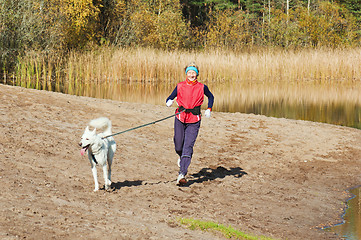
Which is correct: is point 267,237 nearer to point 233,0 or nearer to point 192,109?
point 192,109

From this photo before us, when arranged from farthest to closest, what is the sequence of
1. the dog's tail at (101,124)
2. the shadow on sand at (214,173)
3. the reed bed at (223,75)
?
the reed bed at (223,75)
the shadow on sand at (214,173)
the dog's tail at (101,124)

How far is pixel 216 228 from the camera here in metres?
6.78

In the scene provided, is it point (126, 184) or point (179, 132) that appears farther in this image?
point (179, 132)

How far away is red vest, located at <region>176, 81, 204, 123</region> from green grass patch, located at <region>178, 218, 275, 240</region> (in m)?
2.20

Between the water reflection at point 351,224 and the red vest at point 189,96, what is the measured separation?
9.37 ft

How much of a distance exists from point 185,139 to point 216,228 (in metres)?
2.32

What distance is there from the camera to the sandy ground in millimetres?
6523

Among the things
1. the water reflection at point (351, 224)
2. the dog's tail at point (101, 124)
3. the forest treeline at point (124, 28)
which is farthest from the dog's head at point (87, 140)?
the forest treeline at point (124, 28)

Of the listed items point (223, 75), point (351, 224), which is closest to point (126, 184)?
point (351, 224)

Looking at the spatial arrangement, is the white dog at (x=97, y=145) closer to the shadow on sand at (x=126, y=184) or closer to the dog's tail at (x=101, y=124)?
the dog's tail at (x=101, y=124)

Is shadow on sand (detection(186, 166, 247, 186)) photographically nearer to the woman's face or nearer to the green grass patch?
the woman's face

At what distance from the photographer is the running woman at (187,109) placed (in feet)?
28.3

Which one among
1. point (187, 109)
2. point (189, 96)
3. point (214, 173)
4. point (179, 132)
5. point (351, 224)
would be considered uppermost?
point (189, 96)

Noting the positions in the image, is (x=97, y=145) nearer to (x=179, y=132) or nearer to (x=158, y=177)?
(x=179, y=132)
